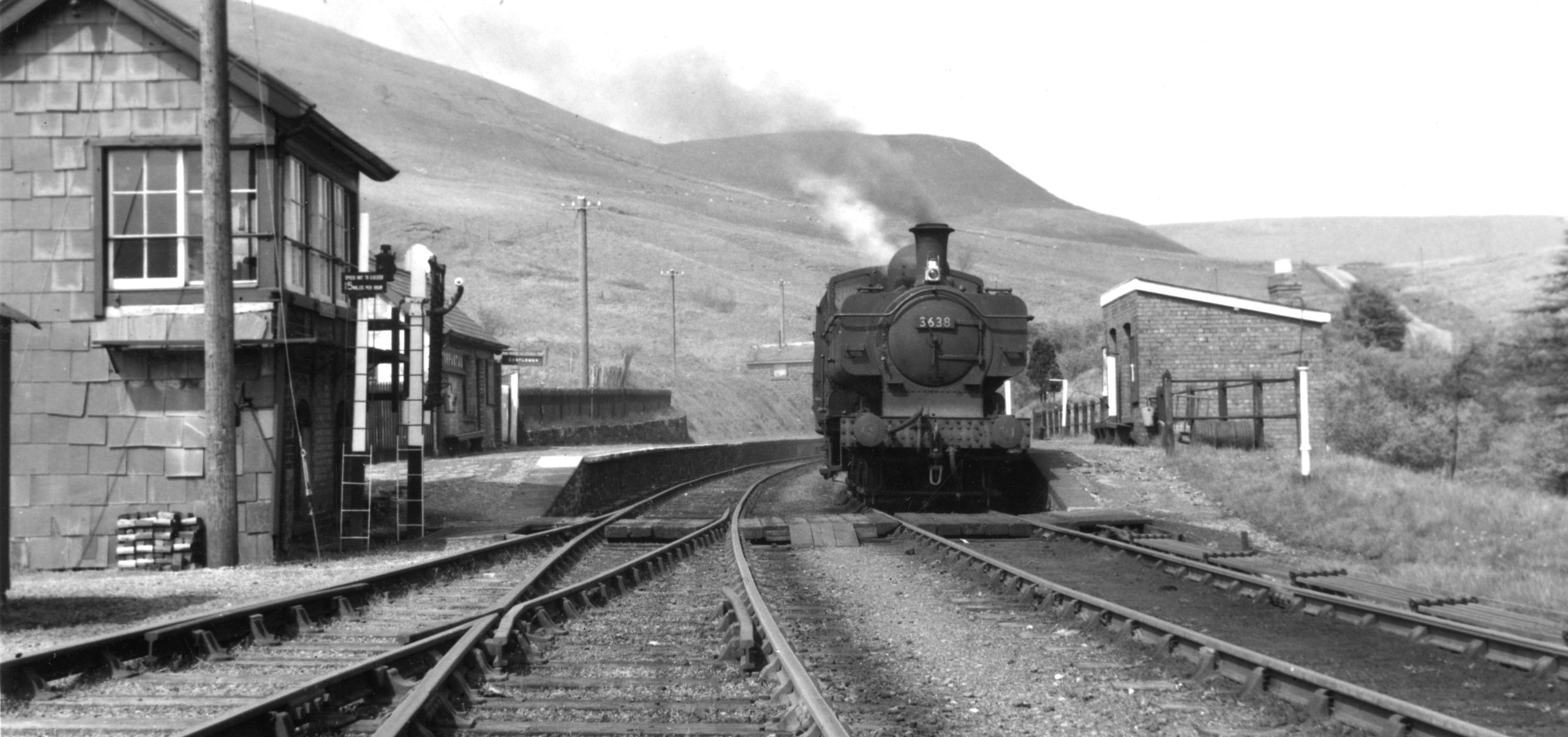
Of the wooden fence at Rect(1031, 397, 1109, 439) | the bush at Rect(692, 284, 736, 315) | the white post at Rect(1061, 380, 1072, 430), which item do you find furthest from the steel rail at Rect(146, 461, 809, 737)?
the bush at Rect(692, 284, 736, 315)

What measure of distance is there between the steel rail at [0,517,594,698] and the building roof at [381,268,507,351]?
19.9 metres

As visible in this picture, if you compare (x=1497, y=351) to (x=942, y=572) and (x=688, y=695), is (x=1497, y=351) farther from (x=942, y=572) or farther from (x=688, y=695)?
(x=688, y=695)

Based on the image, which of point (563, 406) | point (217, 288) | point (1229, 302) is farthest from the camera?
point (563, 406)

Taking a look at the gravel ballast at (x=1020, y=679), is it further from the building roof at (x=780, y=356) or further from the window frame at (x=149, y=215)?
the building roof at (x=780, y=356)

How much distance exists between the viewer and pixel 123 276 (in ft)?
49.5

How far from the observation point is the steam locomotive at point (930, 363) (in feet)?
57.9

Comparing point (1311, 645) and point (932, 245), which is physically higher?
point (932, 245)

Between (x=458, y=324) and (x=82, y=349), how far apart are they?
810 inches

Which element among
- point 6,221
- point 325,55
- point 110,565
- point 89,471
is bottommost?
point 110,565

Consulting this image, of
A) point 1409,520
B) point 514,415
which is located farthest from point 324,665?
point 514,415

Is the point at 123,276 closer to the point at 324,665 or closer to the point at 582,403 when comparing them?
the point at 324,665

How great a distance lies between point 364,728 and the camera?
6121 millimetres

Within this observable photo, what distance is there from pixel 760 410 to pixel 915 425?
53573mm

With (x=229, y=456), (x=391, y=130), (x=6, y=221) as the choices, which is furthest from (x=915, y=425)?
(x=391, y=130)
